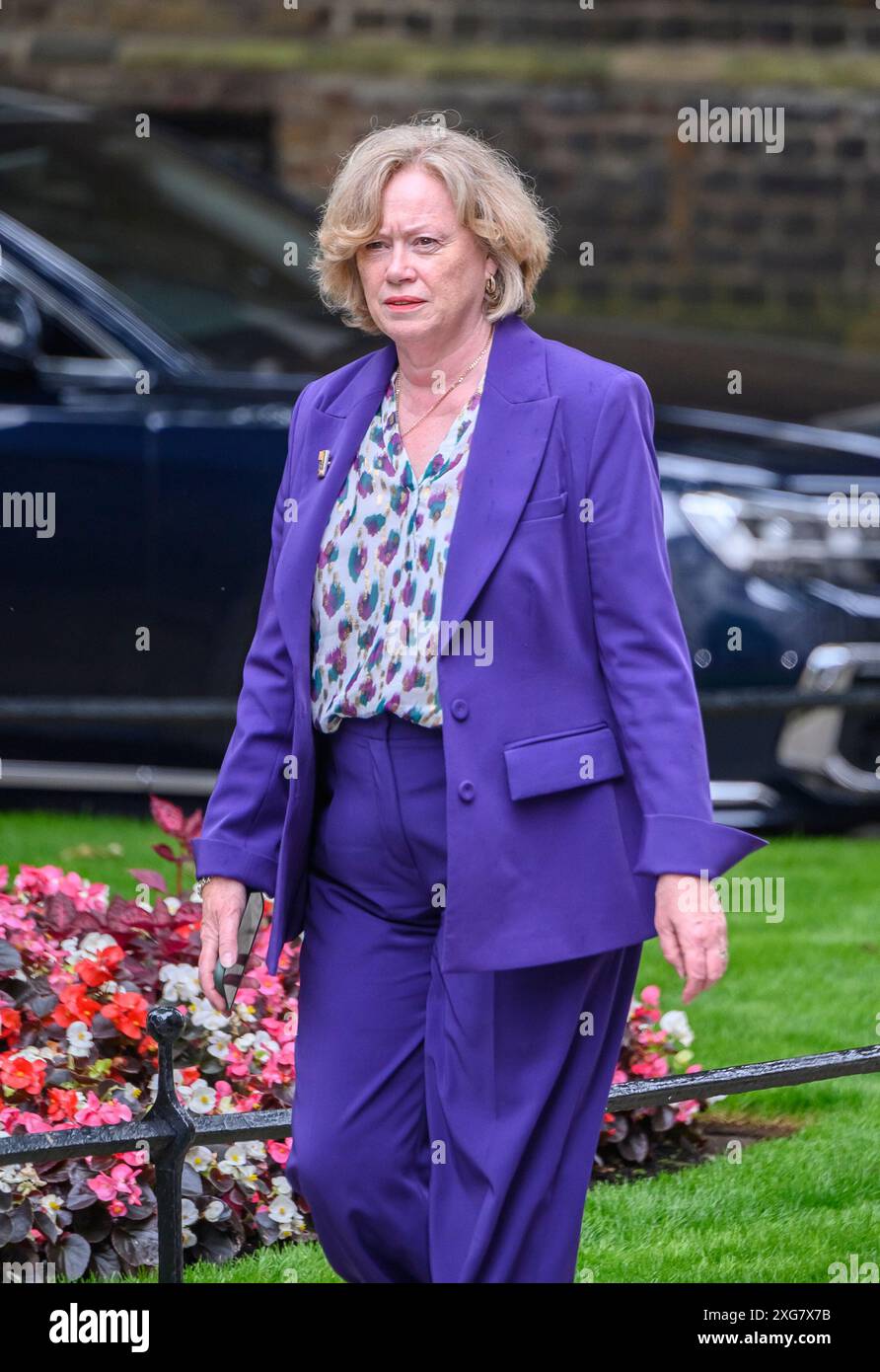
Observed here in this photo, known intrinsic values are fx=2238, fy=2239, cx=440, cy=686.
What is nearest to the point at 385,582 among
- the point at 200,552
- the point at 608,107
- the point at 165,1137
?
the point at 165,1137

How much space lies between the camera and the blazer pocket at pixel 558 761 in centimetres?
283

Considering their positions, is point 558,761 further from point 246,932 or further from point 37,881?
point 37,881

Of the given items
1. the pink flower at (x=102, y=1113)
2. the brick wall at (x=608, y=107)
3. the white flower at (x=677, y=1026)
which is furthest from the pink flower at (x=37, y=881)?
the brick wall at (x=608, y=107)

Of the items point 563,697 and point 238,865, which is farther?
point 238,865

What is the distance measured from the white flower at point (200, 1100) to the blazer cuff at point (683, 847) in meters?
1.33

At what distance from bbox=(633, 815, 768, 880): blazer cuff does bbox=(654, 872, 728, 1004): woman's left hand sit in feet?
0.06

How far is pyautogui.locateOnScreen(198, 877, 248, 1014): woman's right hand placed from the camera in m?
3.06

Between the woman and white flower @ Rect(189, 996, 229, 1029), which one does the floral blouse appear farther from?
white flower @ Rect(189, 996, 229, 1029)

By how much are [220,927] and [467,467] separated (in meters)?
0.72

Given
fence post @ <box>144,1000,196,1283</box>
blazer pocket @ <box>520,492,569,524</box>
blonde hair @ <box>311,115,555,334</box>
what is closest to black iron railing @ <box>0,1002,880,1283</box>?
fence post @ <box>144,1000,196,1283</box>

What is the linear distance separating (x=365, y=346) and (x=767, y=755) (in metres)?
1.79

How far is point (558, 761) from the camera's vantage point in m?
2.84
